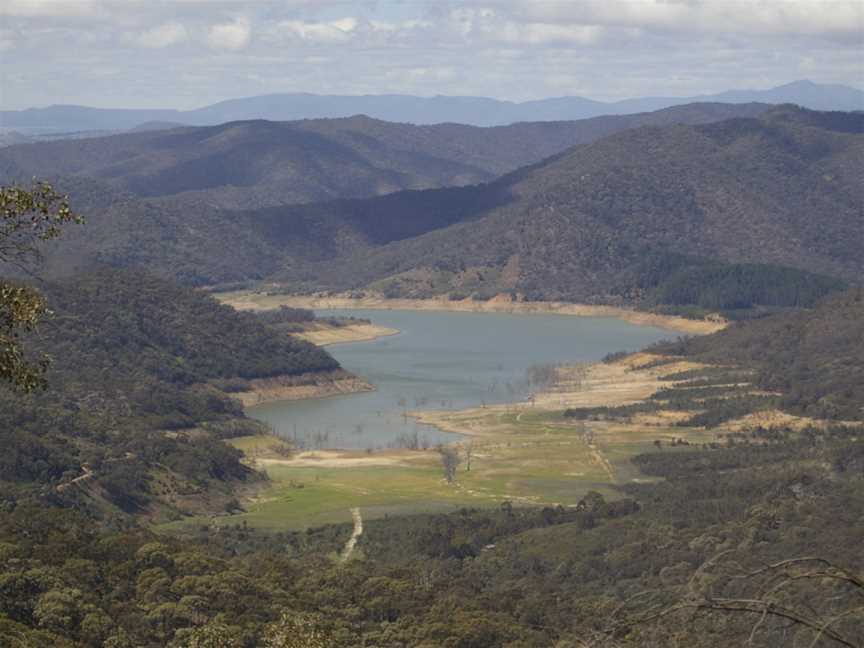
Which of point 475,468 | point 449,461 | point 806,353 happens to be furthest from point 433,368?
point 449,461

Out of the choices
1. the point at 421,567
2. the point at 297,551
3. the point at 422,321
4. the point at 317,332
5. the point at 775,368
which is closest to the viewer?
the point at 421,567

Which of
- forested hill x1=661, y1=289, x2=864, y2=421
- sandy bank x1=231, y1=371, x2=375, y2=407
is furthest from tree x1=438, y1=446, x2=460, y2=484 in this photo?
sandy bank x1=231, y1=371, x2=375, y2=407

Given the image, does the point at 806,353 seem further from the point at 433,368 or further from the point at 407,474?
the point at 407,474

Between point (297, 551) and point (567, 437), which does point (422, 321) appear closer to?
point (567, 437)

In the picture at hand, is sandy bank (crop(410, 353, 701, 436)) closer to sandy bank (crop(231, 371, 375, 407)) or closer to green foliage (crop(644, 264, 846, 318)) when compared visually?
sandy bank (crop(231, 371, 375, 407))

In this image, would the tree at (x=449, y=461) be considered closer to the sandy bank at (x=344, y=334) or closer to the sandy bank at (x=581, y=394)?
the sandy bank at (x=581, y=394)

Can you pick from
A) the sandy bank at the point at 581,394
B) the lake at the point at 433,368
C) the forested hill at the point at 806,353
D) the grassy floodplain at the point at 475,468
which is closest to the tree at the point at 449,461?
the grassy floodplain at the point at 475,468

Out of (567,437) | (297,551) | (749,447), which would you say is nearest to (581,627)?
(297,551)
